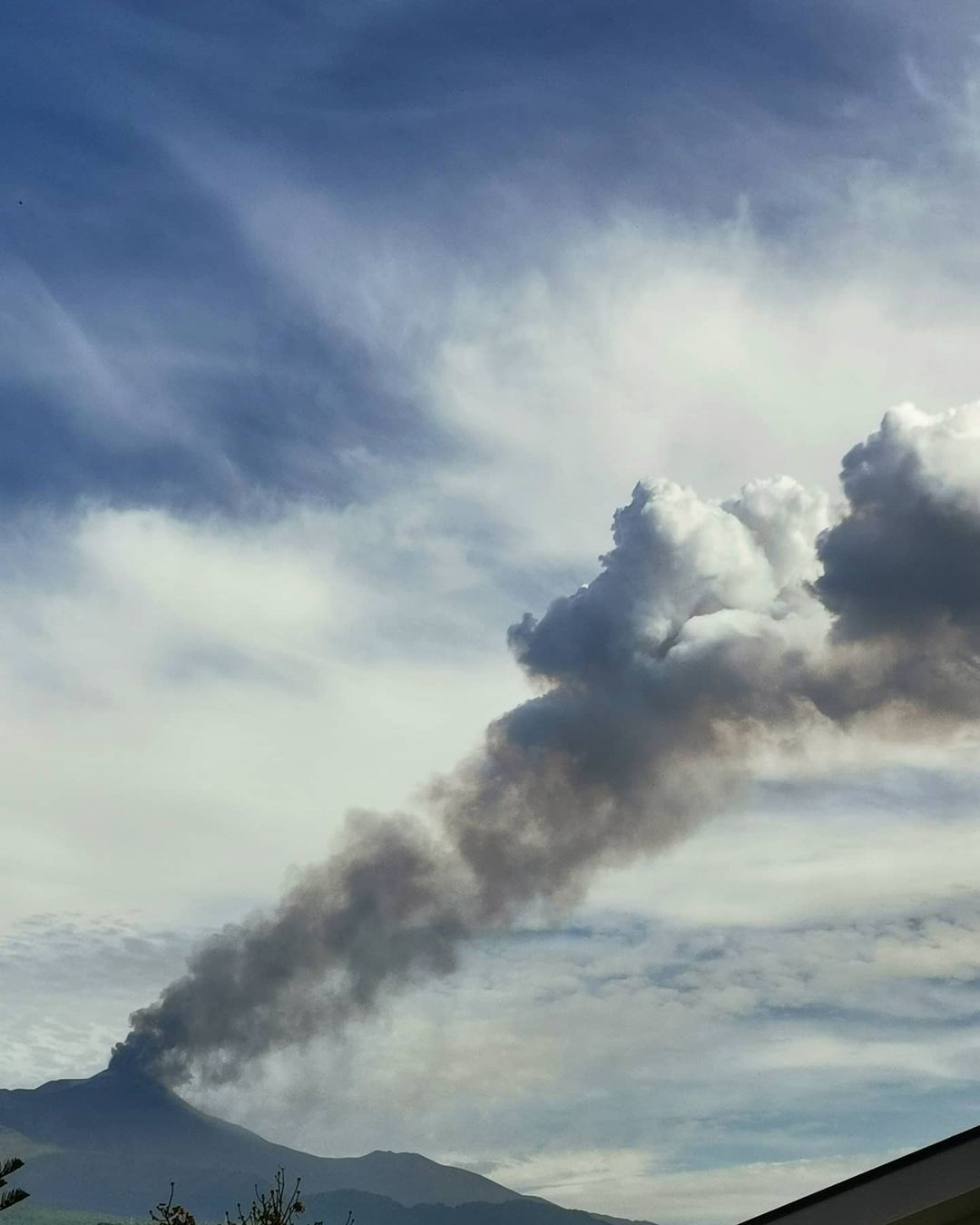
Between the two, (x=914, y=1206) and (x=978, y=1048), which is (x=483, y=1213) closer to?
(x=978, y=1048)

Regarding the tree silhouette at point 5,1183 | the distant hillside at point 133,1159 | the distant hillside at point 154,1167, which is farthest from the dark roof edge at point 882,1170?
the distant hillside at point 133,1159

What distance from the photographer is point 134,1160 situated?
182 meters

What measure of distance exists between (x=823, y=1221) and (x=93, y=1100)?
7800 inches

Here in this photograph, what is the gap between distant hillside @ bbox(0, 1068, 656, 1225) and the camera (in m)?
174

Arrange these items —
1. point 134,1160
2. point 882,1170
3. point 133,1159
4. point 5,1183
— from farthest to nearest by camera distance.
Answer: point 134,1160
point 133,1159
point 5,1183
point 882,1170

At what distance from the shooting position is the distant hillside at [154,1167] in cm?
17362

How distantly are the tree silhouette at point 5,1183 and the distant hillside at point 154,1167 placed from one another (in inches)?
6793

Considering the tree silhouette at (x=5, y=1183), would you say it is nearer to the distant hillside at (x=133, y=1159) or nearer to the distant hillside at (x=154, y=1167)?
the distant hillside at (x=154, y=1167)

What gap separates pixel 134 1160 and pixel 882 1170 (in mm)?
197272

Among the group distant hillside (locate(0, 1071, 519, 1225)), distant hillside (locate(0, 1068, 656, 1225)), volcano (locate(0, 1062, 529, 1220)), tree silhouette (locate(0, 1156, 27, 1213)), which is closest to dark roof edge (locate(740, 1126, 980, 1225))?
tree silhouette (locate(0, 1156, 27, 1213))

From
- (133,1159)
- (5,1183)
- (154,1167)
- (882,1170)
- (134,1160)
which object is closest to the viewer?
(882,1170)

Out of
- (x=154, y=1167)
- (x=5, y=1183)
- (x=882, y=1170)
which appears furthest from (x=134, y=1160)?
(x=882, y=1170)

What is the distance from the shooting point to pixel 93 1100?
183500 millimetres

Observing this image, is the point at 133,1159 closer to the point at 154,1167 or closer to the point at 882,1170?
the point at 154,1167
